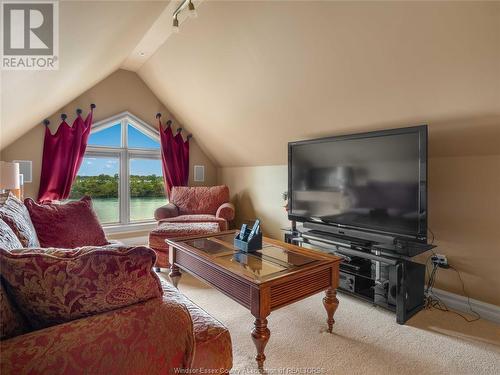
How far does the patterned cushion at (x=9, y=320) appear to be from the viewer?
31.0 inches

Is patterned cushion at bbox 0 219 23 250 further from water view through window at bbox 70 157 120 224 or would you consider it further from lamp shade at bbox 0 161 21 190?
water view through window at bbox 70 157 120 224

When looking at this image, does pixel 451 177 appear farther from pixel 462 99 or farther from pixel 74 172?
pixel 74 172

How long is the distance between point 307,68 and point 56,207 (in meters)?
2.42

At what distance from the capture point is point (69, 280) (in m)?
0.83

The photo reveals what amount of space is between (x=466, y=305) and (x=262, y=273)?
74.5 inches

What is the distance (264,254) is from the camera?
207cm

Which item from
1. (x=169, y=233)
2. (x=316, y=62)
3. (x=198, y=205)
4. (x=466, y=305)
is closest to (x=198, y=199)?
(x=198, y=205)

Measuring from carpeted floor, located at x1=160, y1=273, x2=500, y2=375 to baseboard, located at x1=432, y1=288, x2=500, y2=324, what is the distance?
0.25 feet

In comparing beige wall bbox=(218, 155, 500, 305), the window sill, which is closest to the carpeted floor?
beige wall bbox=(218, 155, 500, 305)

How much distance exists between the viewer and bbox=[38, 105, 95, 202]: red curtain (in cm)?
371

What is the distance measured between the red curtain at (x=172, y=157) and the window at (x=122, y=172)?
0.60ft

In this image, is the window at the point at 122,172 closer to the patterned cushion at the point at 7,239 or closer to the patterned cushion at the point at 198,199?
the patterned cushion at the point at 198,199

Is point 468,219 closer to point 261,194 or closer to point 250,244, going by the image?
point 250,244

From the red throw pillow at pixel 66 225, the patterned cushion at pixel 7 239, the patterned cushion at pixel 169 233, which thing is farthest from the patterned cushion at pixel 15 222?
the patterned cushion at pixel 169 233
